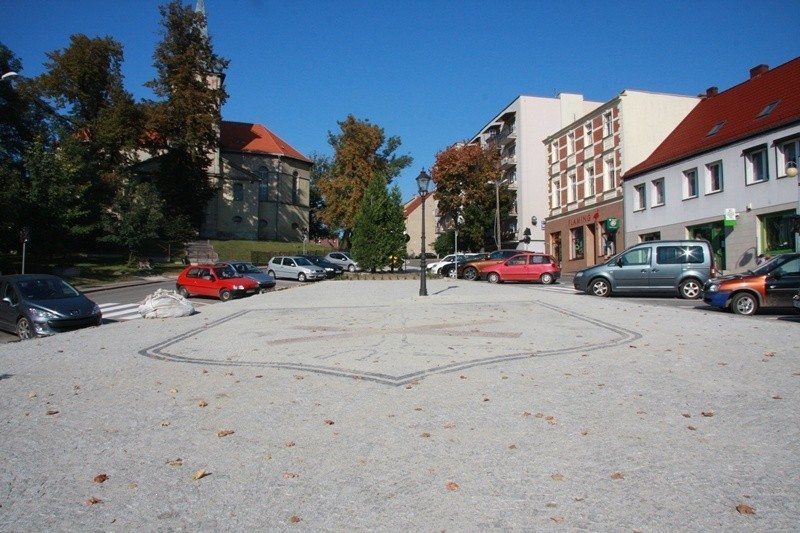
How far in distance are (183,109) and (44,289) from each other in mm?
41204

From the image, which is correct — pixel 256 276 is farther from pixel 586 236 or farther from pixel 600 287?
pixel 586 236

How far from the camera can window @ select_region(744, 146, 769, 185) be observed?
27031 mm

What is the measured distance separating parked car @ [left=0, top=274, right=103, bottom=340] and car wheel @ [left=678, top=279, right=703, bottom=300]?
1829 cm

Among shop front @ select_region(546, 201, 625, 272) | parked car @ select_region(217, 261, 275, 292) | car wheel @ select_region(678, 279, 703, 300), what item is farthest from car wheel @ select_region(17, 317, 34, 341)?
shop front @ select_region(546, 201, 625, 272)

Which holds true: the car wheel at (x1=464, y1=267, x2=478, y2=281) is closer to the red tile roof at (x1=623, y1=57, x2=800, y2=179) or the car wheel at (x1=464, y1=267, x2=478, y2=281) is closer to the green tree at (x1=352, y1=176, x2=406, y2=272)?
the green tree at (x1=352, y1=176, x2=406, y2=272)

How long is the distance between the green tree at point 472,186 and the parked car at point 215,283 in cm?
4012

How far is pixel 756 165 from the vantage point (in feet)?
90.6

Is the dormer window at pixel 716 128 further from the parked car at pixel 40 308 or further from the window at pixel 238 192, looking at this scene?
the window at pixel 238 192

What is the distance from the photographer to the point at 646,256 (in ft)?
67.1

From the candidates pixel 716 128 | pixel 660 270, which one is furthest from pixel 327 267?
pixel 660 270

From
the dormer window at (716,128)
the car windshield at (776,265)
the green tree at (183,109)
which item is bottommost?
the car windshield at (776,265)

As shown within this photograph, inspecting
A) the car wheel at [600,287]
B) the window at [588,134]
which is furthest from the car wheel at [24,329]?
the window at [588,134]

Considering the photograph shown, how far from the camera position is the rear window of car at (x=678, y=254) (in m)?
19.9

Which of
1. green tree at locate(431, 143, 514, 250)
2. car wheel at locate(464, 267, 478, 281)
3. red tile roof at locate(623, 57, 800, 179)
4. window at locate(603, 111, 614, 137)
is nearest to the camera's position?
red tile roof at locate(623, 57, 800, 179)
